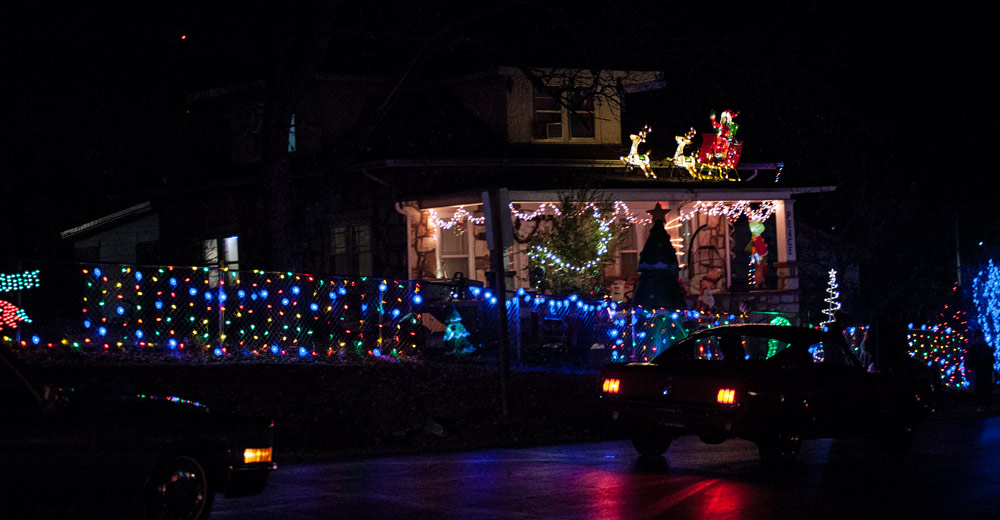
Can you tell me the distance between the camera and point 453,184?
25.9 meters

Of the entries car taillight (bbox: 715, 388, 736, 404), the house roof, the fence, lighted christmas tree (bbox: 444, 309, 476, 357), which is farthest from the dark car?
the house roof

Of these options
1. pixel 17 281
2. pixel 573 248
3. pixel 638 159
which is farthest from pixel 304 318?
pixel 638 159

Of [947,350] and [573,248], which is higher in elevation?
[573,248]

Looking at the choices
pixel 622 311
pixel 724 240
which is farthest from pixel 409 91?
pixel 724 240

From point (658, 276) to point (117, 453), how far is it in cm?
1543

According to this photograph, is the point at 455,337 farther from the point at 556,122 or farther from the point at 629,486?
the point at 629,486

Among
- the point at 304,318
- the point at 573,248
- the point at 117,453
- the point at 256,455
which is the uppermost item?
the point at 573,248

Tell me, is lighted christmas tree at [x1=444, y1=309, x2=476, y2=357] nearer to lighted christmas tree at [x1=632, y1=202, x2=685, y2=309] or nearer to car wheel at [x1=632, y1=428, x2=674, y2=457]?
lighted christmas tree at [x1=632, y1=202, x2=685, y2=309]

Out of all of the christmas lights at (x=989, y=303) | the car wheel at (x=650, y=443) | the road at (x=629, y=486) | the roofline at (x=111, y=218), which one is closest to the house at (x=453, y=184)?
the roofline at (x=111, y=218)

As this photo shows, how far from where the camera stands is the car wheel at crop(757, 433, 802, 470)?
11.6 metres

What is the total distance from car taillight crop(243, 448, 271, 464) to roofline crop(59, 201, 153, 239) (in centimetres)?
2322

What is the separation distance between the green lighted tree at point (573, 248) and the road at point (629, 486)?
11.1 metres

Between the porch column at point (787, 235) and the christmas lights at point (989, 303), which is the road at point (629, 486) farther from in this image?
the porch column at point (787, 235)

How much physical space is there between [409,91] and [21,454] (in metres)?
18.5
